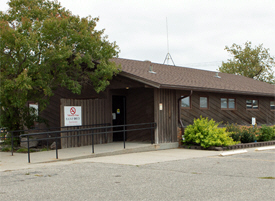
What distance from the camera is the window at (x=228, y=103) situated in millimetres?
19972

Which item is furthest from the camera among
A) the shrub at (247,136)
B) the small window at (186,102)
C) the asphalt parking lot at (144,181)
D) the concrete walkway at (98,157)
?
the small window at (186,102)

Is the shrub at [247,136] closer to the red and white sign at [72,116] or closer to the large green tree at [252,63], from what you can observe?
the red and white sign at [72,116]

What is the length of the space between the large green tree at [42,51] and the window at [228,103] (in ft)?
25.4

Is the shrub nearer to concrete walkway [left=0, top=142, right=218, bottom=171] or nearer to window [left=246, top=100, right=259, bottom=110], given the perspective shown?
window [left=246, top=100, right=259, bottom=110]

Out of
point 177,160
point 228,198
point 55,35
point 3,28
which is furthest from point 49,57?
point 228,198

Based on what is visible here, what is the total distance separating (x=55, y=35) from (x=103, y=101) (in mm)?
4392

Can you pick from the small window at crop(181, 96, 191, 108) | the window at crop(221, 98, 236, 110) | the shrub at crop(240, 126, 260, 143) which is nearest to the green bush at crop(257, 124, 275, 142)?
the shrub at crop(240, 126, 260, 143)

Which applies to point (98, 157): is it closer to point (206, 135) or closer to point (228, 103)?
point (206, 135)

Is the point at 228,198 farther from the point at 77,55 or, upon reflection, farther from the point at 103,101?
the point at 103,101

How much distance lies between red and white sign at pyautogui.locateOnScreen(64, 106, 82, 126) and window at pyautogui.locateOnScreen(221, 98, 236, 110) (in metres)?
8.60

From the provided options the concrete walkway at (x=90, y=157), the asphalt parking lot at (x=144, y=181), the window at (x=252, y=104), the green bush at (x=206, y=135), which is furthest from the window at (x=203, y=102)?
the asphalt parking lot at (x=144, y=181)

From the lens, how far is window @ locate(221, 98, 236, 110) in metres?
20.0

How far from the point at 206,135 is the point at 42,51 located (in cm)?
778

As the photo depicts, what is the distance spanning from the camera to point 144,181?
7.98m
